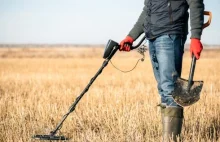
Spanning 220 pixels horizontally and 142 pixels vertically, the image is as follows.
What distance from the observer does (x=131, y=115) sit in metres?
5.04

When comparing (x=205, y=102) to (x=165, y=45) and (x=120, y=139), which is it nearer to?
(x=120, y=139)

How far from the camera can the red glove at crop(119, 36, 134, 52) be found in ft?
13.9

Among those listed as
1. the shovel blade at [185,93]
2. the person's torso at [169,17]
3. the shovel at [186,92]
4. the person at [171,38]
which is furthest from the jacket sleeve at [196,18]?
the shovel blade at [185,93]

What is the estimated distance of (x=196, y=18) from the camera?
3.51 m

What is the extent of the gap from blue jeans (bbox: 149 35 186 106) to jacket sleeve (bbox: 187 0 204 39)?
19 cm

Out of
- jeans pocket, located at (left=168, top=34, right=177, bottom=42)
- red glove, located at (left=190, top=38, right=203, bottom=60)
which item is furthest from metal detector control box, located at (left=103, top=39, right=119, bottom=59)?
Result: red glove, located at (left=190, top=38, right=203, bottom=60)

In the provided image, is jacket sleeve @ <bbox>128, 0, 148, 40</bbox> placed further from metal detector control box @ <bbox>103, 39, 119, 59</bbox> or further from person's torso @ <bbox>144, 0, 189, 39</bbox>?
person's torso @ <bbox>144, 0, 189, 39</bbox>

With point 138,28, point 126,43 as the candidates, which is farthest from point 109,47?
point 138,28

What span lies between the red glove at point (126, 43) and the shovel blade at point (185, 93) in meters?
0.83

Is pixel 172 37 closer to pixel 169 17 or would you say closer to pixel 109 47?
pixel 169 17

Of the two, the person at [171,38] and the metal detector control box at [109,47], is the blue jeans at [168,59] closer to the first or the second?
the person at [171,38]

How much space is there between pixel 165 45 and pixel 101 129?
1679 mm

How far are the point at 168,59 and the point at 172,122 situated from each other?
0.62 m

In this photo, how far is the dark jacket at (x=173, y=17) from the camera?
3.51 metres
